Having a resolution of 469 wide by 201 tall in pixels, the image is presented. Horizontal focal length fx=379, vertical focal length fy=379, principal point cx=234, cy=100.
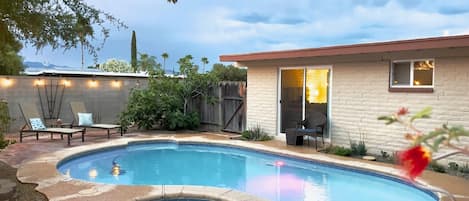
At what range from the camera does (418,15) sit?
1359 centimetres

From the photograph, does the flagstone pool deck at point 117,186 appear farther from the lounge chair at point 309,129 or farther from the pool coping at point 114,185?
the lounge chair at point 309,129

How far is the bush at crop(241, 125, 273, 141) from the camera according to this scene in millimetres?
11643

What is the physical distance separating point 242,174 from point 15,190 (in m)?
4.50

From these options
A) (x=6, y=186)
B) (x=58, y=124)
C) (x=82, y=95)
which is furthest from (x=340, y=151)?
(x=82, y=95)

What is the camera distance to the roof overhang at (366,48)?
741cm

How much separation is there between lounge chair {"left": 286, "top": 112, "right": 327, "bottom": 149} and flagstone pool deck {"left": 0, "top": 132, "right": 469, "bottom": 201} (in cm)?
32

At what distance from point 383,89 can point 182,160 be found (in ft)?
17.6

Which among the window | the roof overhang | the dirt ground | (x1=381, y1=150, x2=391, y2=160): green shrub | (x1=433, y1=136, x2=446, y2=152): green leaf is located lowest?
the dirt ground

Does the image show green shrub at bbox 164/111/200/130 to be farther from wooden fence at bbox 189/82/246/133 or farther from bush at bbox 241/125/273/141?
bush at bbox 241/125/273/141

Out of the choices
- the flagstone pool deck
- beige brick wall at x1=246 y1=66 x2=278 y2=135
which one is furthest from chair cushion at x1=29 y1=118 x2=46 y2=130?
beige brick wall at x1=246 y1=66 x2=278 y2=135

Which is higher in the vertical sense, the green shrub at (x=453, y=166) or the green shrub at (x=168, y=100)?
the green shrub at (x=168, y=100)

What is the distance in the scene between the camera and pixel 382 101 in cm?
923

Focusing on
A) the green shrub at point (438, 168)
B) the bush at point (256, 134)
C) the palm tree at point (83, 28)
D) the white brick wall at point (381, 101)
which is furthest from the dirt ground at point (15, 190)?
the green shrub at point (438, 168)

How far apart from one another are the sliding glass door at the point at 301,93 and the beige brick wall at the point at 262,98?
0.26m
